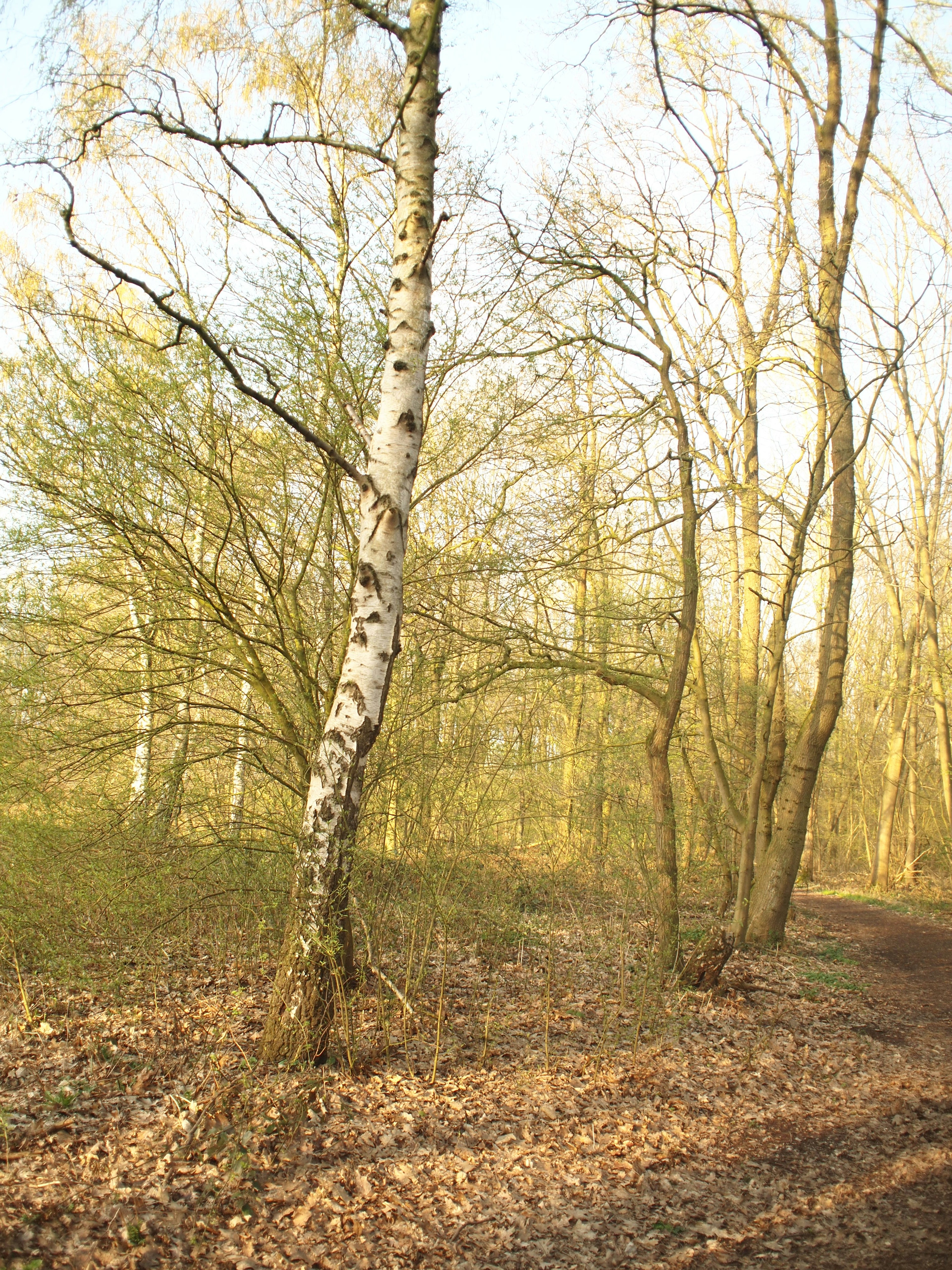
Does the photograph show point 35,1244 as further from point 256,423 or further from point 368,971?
point 256,423

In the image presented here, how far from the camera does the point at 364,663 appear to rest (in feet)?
13.9

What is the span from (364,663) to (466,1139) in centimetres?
236

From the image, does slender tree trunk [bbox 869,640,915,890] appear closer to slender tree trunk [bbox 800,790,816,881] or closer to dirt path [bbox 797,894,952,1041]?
slender tree trunk [bbox 800,790,816,881]

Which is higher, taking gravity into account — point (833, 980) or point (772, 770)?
point (772, 770)

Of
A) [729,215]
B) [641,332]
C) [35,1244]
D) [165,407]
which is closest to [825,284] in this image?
[641,332]

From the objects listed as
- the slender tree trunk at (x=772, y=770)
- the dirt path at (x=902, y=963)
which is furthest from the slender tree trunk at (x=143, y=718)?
the slender tree trunk at (x=772, y=770)

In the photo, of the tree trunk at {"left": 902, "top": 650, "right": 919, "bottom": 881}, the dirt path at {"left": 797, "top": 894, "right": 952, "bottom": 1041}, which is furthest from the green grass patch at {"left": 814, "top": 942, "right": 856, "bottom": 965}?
the tree trunk at {"left": 902, "top": 650, "right": 919, "bottom": 881}

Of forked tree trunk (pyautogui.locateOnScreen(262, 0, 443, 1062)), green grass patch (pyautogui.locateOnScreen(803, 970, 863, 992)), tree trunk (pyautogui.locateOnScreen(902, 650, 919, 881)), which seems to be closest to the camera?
forked tree trunk (pyautogui.locateOnScreen(262, 0, 443, 1062))

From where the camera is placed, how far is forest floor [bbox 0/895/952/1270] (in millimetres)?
3029

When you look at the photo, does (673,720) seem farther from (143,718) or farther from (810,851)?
(810,851)

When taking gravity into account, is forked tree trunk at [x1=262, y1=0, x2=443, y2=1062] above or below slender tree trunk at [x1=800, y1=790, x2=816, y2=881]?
above

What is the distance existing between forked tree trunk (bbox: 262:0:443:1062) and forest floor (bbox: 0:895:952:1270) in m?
0.39

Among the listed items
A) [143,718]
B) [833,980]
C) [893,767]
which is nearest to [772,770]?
[833,980]

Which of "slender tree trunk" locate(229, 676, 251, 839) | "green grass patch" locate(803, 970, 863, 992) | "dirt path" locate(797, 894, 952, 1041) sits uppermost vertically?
"slender tree trunk" locate(229, 676, 251, 839)
